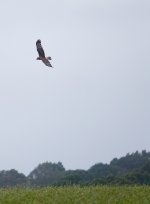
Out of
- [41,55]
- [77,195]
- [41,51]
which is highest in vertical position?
[41,51]

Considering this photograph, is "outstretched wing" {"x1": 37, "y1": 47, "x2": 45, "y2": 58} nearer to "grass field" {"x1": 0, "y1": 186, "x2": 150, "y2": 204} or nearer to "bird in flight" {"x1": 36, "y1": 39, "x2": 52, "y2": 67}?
"bird in flight" {"x1": 36, "y1": 39, "x2": 52, "y2": 67}

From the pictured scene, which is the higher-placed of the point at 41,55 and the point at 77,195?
the point at 41,55

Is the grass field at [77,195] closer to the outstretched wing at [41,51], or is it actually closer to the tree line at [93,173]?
the outstretched wing at [41,51]

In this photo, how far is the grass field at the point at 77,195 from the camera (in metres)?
16.5

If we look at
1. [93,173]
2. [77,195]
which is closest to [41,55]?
[77,195]

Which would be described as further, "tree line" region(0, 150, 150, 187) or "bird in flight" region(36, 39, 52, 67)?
"tree line" region(0, 150, 150, 187)

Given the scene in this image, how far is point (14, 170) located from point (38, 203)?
45.6m

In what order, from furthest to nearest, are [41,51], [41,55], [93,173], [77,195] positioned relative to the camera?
1. [93,173]
2. [77,195]
3. [41,51]
4. [41,55]

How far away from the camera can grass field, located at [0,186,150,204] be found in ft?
54.1

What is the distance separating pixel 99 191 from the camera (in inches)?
715

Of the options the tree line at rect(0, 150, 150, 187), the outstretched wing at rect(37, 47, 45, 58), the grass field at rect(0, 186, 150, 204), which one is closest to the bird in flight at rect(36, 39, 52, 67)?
the outstretched wing at rect(37, 47, 45, 58)

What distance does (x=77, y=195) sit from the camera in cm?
1722

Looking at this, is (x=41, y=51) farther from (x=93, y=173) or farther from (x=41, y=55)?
(x=93, y=173)

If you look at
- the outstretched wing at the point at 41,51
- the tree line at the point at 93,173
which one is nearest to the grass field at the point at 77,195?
the outstretched wing at the point at 41,51
